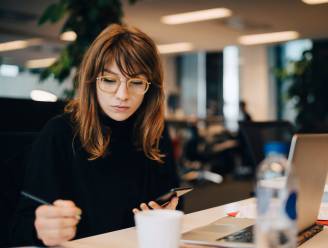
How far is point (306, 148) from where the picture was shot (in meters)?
0.95

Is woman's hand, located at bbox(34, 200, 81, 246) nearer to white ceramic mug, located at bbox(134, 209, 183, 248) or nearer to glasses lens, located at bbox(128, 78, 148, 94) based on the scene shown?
white ceramic mug, located at bbox(134, 209, 183, 248)

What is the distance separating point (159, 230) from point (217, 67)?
10798 mm

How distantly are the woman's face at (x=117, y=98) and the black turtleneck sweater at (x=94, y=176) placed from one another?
0.11 meters

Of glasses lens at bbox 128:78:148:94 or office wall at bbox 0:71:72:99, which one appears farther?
office wall at bbox 0:71:72:99

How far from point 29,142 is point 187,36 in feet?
26.2

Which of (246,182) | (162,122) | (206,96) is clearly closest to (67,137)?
(162,122)

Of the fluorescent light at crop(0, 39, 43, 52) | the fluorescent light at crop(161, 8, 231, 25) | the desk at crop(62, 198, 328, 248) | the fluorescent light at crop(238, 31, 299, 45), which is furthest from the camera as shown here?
the fluorescent light at crop(238, 31, 299, 45)

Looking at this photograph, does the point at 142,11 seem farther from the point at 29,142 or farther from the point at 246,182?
the point at 29,142

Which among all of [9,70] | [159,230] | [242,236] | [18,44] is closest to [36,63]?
[18,44]

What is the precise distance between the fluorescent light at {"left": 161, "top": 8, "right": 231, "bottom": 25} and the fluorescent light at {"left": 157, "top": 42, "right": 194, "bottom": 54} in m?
2.09

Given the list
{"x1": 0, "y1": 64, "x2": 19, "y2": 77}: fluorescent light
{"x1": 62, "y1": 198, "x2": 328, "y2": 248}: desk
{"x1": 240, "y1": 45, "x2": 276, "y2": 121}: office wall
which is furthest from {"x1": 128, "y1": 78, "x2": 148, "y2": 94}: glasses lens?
{"x1": 240, "y1": 45, "x2": 276, "y2": 121}: office wall

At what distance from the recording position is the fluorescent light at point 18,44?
341 inches

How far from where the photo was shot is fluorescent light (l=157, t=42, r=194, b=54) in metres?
10.0

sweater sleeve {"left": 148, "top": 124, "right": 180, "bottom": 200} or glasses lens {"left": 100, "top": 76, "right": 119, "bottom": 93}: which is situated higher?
glasses lens {"left": 100, "top": 76, "right": 119, "bottom": 93}
